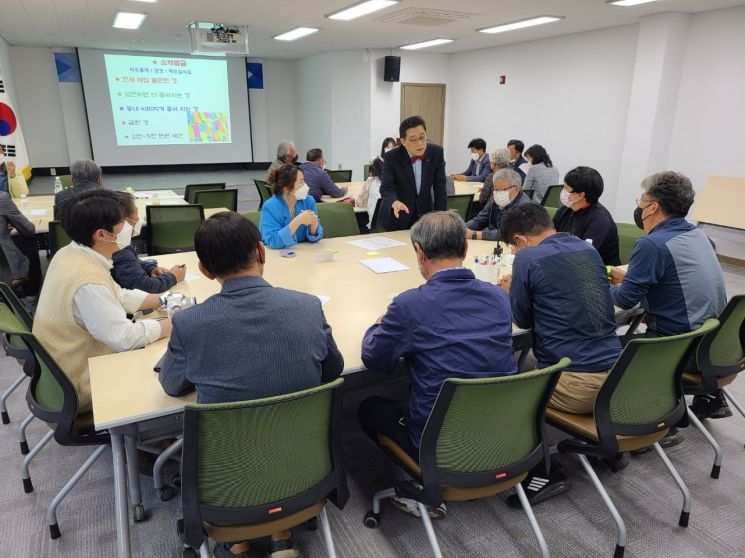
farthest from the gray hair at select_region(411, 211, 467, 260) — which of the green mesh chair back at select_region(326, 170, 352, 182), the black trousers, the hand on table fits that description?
the green mesh chair back at select_region(326, 170, 352, 182)

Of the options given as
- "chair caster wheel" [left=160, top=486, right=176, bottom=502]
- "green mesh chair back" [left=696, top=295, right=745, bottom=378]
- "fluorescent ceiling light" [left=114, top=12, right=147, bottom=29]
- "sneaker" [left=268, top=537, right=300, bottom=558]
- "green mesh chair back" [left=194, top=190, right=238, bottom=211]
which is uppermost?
"fluorescent ceiling light" [left=114, top=12, right=147, bottom=29]

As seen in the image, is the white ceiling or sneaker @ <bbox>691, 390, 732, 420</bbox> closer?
sneaker @ <bbox>691, 390, 732, 420</bbox>

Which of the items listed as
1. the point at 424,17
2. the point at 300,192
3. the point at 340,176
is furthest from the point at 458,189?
the point at 300,192

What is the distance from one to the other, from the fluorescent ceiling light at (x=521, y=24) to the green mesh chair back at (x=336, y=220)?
4.59 metres

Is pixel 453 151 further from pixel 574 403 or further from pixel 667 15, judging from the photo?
pixel 574 403

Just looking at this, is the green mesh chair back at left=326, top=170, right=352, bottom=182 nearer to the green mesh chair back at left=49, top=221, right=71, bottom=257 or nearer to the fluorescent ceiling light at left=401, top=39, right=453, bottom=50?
the fluorescent ceiling light at left=401, top=39, right=453, bottom=50

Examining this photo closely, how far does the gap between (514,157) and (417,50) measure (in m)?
4.46

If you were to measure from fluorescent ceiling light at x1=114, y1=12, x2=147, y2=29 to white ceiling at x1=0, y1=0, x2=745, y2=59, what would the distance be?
106 millimetres

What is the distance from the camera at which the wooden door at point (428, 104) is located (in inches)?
422

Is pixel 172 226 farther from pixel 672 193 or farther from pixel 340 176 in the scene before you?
pixel 672 193

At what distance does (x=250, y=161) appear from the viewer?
1293cm

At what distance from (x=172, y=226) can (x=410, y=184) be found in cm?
211

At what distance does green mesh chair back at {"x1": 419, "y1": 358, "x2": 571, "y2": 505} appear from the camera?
153 cm

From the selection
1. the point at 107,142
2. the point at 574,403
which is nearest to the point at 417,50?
the point at 107,142
